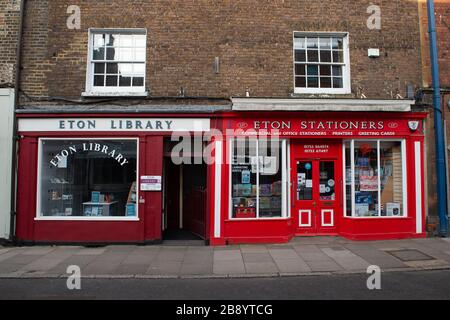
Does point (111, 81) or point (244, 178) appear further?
point (111, 81)

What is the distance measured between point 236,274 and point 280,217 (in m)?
3.29

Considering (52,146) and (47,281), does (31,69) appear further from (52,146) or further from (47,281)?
(47,281)

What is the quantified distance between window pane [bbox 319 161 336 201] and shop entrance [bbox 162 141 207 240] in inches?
130

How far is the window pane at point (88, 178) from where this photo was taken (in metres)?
10.9

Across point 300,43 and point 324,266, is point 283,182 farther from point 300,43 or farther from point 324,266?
point 300,43

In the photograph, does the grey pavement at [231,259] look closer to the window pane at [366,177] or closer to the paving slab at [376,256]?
the paving slab at [376,256]

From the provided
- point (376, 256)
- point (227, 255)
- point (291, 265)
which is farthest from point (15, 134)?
point (376, 256)

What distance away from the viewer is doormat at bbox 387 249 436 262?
8.81 metres

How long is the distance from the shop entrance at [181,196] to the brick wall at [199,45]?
2567mm

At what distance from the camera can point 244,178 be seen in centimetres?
1095

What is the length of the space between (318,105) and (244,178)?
2.68 metres

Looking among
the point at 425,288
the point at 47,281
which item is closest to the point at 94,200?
the point at 47,281

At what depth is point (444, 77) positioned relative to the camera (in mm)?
11406

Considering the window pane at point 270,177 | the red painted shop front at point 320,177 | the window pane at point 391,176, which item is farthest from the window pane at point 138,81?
the window pane at point 391,176
